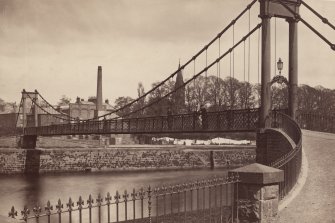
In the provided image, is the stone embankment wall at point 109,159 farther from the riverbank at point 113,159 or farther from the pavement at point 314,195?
the pavement at point 314,195

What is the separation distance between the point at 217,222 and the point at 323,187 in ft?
7.89

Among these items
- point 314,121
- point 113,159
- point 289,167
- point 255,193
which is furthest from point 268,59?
point 113,159

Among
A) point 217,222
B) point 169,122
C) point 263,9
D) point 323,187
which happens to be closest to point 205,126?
point 169,122

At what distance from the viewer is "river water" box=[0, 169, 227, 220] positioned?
19.3 meters

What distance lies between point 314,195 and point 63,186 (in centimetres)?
1822

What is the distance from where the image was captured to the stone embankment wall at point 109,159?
32719 millimetres

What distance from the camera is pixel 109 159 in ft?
112

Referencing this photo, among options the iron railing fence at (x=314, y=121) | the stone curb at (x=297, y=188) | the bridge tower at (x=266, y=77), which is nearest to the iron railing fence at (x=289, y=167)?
the stone curb at (x=297, y=188)

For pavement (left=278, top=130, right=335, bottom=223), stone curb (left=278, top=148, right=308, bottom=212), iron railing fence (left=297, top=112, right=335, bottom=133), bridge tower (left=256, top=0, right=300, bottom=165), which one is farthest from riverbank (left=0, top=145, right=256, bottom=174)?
stone curb (left=278, top=148, right=308, bottom=212)

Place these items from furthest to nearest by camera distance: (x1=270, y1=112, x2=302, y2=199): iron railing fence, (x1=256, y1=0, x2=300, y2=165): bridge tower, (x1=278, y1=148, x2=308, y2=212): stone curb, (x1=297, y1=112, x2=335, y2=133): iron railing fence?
(x1=297, y1=112, x2=335, y2=133): iron railing fence < (x1=256, y1=0, x2=300, y2=165): bridge tower < (x1=270, y1=112, x2=302, y2=199): iron railing fence < (x1=278, y1=148, x2=308, y2=212): stone curb

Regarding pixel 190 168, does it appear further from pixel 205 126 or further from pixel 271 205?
pixel 271 205

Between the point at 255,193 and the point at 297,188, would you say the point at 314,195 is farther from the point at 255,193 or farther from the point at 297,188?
the point at 255,193

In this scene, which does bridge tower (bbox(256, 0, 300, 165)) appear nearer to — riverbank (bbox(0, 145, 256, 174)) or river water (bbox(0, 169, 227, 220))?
river water (bbox(0, 169, 227, 220))

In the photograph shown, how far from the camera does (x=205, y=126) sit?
17.8 metres
